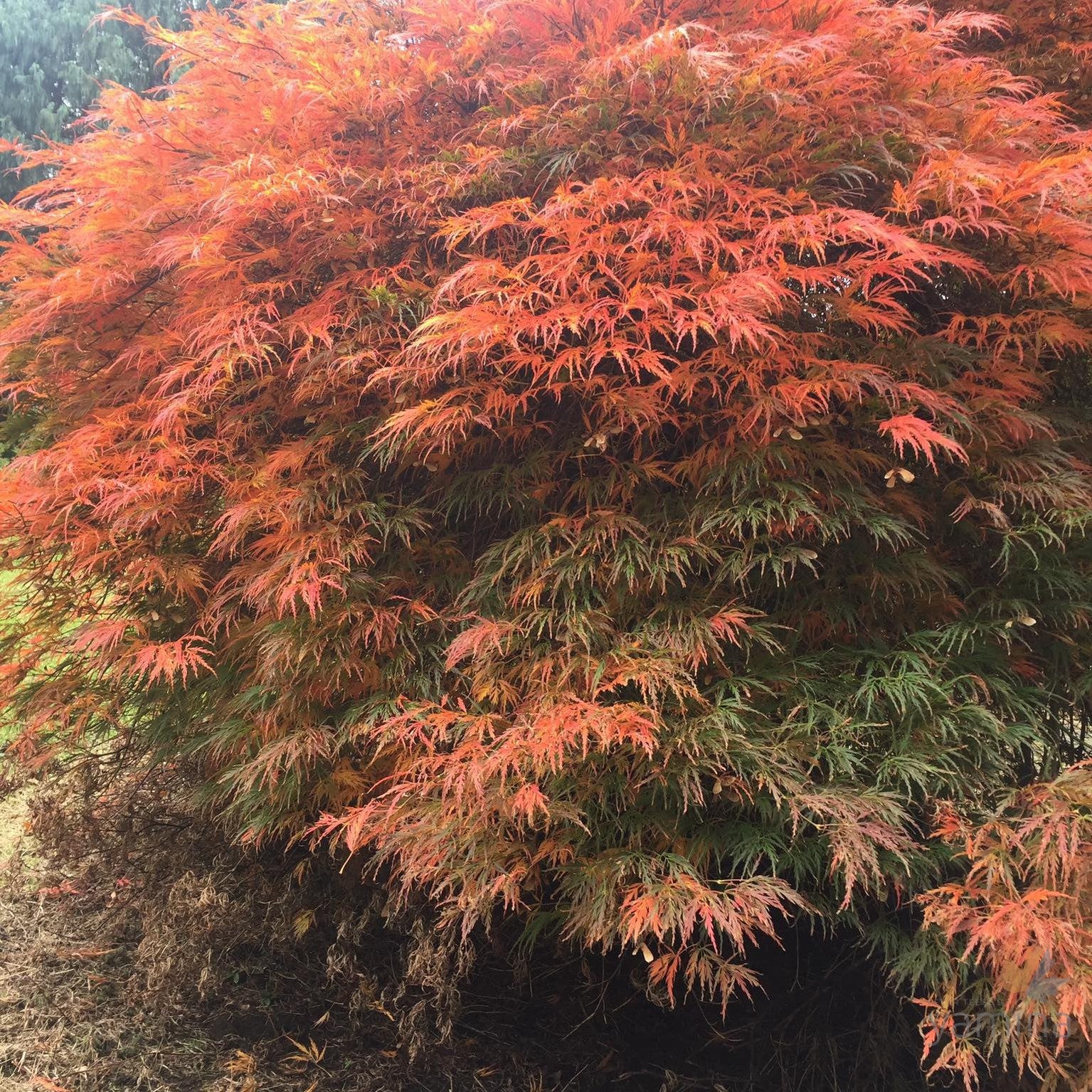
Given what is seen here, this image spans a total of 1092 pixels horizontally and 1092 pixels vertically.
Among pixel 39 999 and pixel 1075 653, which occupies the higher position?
pixel 1075 653

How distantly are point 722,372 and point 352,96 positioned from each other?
162 cm

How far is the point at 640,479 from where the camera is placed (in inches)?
94.1

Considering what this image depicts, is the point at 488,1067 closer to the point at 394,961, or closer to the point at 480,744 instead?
the point at 394,961

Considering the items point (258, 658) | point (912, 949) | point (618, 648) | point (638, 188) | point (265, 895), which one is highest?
point (638, 188)

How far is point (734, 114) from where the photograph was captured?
232 centimetres

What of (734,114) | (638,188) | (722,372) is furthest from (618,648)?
(734,114)

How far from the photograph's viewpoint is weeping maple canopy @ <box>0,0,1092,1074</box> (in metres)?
2.12

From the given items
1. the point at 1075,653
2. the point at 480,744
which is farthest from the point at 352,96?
the point at 1075,653

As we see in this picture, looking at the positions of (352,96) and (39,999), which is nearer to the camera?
(352,96)

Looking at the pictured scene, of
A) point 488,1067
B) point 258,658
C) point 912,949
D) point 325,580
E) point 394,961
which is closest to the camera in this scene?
point 912,949

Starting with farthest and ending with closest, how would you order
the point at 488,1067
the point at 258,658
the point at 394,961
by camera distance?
the point at 394,961
the point at 488,1067
the point at 258,658

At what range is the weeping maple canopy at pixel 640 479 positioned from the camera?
2119 millimetres

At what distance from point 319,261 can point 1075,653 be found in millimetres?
2767

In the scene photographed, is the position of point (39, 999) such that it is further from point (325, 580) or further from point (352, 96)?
→ point (352, 96)
